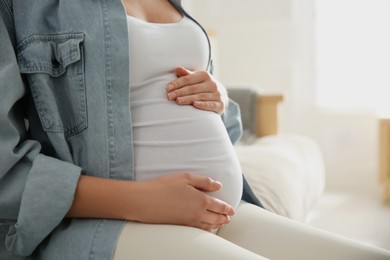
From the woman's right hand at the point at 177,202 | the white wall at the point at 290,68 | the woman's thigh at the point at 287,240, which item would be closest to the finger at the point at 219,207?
the woman's right hand at the point at 177,202

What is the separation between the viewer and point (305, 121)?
430cm

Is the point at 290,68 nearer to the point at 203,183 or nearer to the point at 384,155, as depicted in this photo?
the point at 384,155

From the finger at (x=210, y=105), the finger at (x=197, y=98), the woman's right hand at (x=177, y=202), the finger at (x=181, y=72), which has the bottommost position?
the woman's right hand at (x=177, y=202)

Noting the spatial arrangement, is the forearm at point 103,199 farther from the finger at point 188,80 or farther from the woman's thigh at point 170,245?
the finger at point 188,80

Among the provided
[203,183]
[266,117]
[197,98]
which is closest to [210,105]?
[197,98]

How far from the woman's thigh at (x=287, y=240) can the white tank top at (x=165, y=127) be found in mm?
79

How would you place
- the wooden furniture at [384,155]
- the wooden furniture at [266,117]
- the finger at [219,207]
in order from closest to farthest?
1. the finger at [219,207]
2. the wooden furniture at [266,117]
3. the wooden furniture at [384,155]

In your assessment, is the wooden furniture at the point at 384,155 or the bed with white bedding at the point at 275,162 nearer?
the bed with white bedding at the point at 275,162

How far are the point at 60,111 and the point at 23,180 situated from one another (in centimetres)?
14

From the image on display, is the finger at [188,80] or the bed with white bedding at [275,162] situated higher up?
the finger at [188,80]

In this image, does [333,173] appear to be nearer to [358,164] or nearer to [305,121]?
[358,164]

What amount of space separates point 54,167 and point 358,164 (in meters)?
3.58

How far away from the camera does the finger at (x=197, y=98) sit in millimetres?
1014

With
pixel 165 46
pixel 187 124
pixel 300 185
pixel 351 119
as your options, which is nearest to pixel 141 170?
pixel 187 124
